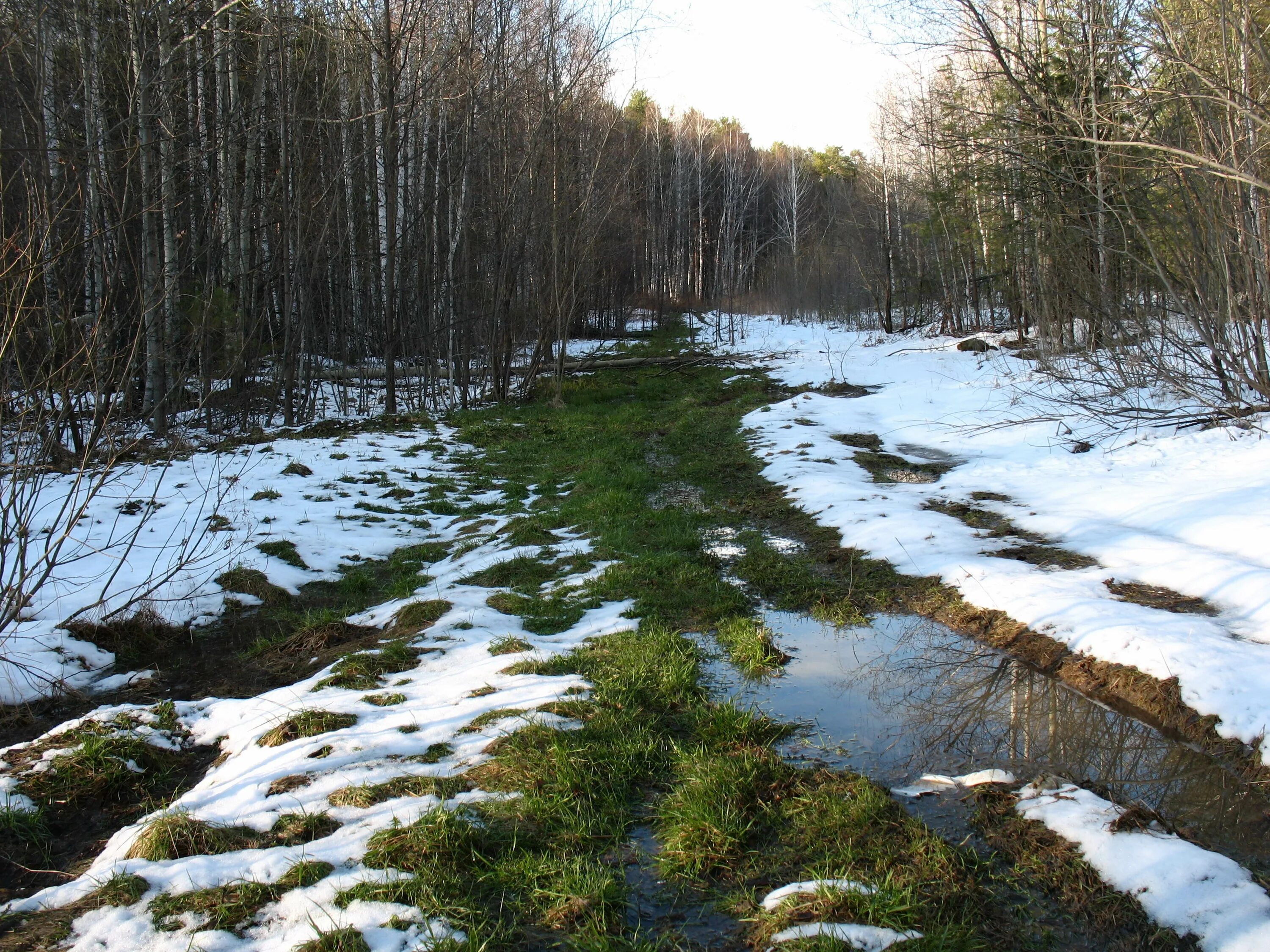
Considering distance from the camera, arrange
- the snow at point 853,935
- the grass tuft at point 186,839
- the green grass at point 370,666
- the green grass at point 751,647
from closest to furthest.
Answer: the snow at point 853,935
the grass tuft at point 186,839
the green grass at point 370,666
the green grass at point 751,647

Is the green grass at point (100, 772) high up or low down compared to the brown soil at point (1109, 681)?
down

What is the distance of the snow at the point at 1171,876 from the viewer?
237 cm

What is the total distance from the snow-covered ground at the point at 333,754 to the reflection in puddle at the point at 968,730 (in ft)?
3.89

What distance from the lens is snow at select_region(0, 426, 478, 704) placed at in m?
4.76

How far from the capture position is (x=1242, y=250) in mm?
6398

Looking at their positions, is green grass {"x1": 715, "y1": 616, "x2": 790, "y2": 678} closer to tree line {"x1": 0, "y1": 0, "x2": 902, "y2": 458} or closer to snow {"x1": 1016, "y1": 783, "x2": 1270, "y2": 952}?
snow {"x1": 1016, "y1": 783, "x2": 1270, "y2": 952}

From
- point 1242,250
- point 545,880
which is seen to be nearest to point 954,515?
point 1242,250

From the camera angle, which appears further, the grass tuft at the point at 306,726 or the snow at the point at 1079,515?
the snow at the point at 1079,515

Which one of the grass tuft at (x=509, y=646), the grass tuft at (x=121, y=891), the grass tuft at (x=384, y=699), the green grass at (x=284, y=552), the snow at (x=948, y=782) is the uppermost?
the green grass at (x=284, y=552)

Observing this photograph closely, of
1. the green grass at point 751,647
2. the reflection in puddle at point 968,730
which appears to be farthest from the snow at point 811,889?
the green grass at point 751,647

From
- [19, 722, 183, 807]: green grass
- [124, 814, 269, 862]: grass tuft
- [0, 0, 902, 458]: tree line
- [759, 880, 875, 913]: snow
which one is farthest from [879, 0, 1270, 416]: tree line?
[0, 0, 902, 458]: tree line

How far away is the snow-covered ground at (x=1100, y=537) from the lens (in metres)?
2.67

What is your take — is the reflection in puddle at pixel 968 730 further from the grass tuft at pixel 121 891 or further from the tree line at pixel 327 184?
the tree line at pixel 327 184

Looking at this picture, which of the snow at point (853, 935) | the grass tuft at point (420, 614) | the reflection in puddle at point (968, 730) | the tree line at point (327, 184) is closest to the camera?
the snow at point (853, 935)
